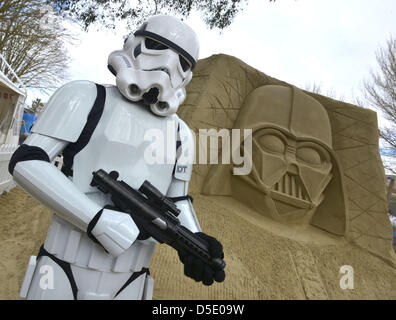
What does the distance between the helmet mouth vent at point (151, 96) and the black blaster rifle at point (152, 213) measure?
11.5 inches

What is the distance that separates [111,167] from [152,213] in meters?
0.23

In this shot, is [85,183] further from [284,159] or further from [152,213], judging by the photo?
[284,159]

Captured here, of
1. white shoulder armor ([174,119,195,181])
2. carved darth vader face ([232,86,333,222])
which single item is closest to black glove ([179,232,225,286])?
white shoulder armor ([174,119,195,181])

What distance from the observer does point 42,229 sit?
251cm

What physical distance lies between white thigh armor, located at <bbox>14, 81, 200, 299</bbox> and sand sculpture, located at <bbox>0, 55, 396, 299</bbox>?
123 centimetres

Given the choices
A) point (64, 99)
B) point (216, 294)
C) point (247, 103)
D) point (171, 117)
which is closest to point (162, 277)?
point (216, 294)

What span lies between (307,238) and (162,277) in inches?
69.5

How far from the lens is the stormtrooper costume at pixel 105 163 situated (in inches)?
33.0

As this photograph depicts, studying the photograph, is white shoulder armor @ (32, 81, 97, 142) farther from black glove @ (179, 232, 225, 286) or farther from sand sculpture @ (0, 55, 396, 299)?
sand sculpture @ (0, 55, 396, 299)

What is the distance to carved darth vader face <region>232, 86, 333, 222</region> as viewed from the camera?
2.94 metres

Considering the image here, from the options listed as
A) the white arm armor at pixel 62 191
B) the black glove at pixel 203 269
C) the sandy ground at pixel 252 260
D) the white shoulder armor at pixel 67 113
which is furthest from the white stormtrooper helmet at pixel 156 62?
the sandy ground at pixel 252 260

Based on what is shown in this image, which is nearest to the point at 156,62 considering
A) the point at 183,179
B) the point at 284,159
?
the point at 183,179

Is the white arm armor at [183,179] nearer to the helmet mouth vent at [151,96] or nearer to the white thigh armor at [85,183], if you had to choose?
the white thigh armor at [85,183]
